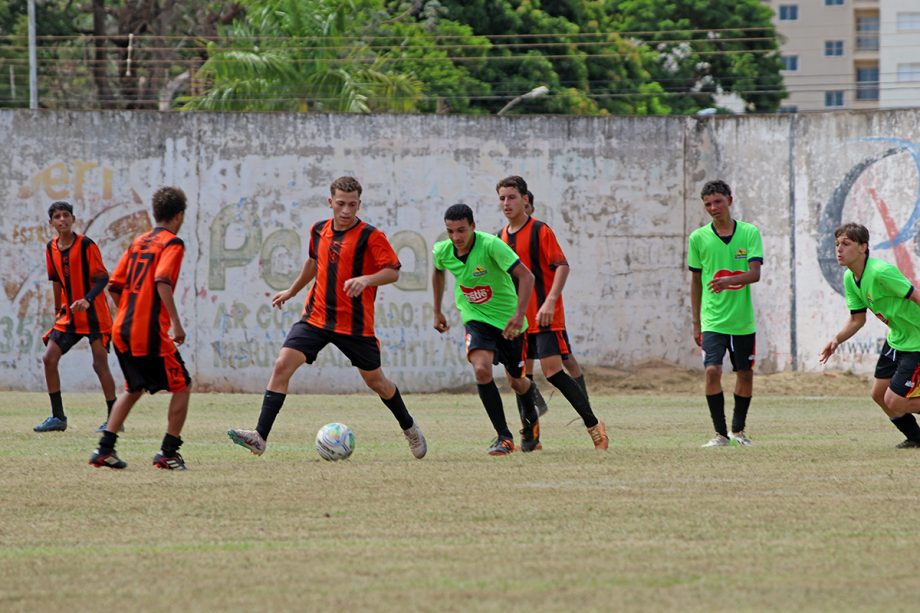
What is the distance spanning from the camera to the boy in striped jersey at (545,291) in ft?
36.4

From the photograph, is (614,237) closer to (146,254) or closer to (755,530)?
(146,254)

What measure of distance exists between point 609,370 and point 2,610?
17.9 m

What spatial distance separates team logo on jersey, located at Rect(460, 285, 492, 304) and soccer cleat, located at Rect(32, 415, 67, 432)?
4711mm

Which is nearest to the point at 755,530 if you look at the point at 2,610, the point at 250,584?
the point at 250,584

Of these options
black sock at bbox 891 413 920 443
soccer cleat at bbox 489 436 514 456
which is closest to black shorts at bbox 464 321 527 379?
soccer cleat at bbox 489 436 514 456

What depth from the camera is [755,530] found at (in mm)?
6965

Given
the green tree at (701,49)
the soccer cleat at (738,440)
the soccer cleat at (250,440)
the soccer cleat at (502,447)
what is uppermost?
the green tree at (701,49)

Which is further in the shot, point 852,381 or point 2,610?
point 852,381

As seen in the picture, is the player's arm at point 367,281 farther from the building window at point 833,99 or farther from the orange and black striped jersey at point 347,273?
the building window at point 833,99

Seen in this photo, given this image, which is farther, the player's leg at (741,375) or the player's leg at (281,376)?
the player's leg at (741,375)

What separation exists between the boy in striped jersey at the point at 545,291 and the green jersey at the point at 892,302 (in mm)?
2146

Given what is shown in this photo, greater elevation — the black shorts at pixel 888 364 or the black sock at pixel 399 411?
the black shorts at pixel 888 364

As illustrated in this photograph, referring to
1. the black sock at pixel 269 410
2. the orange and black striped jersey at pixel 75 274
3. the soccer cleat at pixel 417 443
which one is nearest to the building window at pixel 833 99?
the orange and black striped jersey at pixel 75 274

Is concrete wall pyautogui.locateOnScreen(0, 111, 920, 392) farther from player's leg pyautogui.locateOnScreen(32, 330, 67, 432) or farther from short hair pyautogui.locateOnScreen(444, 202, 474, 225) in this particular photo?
short hair pyautogui.locateOnScreen(444, 202, 474, 225)
